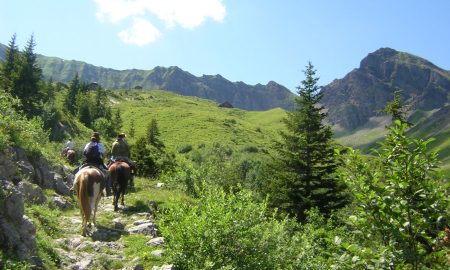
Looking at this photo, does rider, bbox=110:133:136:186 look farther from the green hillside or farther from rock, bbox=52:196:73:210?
the green hillside

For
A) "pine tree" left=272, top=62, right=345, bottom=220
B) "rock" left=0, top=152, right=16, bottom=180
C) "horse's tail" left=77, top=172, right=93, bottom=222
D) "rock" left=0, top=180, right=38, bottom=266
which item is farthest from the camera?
"pine tree" left=272, top=62, right=345, bottom=220

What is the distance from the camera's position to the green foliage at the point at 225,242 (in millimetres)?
9812

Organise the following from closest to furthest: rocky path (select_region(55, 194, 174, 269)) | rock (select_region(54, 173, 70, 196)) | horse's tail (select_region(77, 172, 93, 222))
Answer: rocky path (select_region(55, 194, 174, 269)) → horse's tail (select_region(77, 172, 93, 222)) → rock (select_region(54, 173, 70, 196))

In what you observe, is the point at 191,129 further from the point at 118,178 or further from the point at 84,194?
the point at 84,194

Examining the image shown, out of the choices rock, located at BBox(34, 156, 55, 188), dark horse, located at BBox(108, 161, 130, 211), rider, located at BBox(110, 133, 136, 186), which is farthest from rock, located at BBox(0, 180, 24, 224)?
rider, located at BBox(110, 133, 136, 186)

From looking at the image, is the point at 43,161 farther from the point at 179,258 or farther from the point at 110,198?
the point at 179,258

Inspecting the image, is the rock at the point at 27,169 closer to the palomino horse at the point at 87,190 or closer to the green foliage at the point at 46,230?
the green foliage at the point at 46,230

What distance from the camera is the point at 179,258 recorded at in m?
10.1

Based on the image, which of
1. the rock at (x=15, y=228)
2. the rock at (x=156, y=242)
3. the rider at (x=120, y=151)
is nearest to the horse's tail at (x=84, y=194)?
the rock at (x=156, y=242)

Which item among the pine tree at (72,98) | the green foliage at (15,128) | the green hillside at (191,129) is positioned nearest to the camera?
the green foliage at (15,128)

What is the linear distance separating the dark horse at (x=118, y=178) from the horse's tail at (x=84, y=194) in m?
3.83

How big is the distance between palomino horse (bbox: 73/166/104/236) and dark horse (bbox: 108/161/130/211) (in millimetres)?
3298

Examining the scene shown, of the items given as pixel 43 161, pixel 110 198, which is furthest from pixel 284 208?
pixel 43 161

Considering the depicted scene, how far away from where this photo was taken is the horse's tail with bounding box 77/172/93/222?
43.6ft
